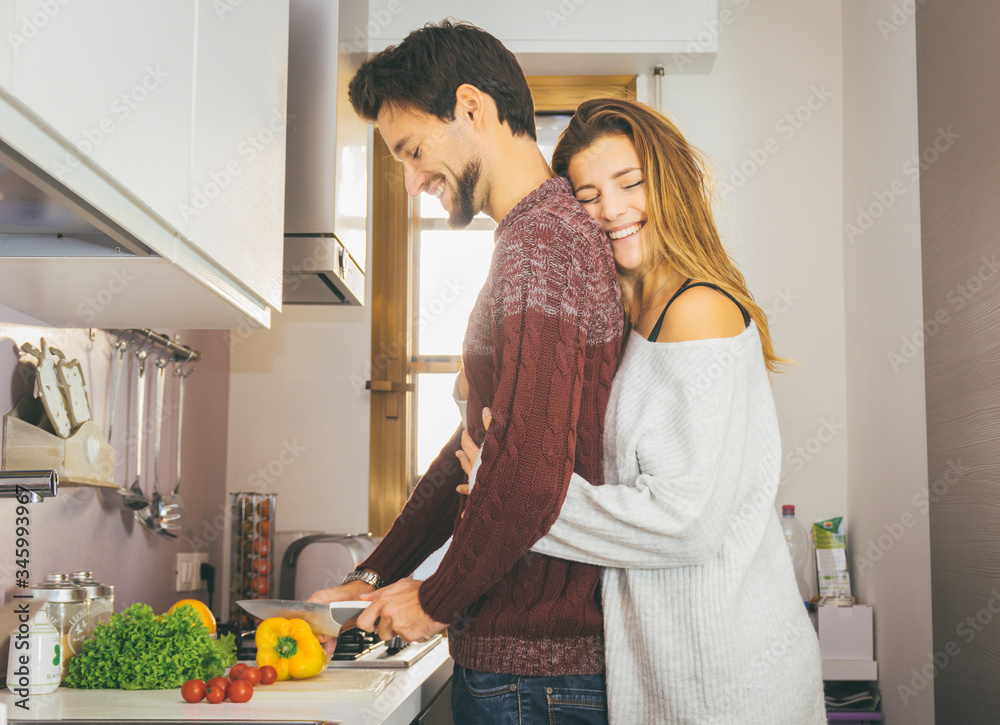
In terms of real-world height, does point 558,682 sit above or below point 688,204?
below

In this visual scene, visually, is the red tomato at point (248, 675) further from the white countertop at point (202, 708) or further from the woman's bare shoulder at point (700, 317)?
the woman's bare shoulder at point (700, 317)

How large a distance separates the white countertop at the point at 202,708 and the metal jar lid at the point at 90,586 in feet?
0.50

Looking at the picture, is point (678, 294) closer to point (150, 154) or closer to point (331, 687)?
point (150, 154)

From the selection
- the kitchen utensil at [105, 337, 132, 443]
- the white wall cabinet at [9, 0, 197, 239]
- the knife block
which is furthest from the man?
the kitchen utensil at [105, 337, 132, 443]

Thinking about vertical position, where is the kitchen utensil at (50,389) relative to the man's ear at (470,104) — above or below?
below

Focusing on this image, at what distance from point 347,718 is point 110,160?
0.72 meters

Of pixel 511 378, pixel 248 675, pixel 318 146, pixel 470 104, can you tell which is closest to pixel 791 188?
pixel 318 146

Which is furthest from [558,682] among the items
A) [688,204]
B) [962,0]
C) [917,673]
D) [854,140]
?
[854,140]

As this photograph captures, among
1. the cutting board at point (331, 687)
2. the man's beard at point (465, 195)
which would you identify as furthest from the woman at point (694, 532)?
the cutting board at point (331, 687)

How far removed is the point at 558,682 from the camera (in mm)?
1027

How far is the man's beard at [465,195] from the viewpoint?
120 cm

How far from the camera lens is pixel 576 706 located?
1026 mm

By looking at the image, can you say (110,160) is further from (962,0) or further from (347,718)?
(962,0)

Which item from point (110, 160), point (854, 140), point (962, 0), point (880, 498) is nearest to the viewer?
point (110, 160)
